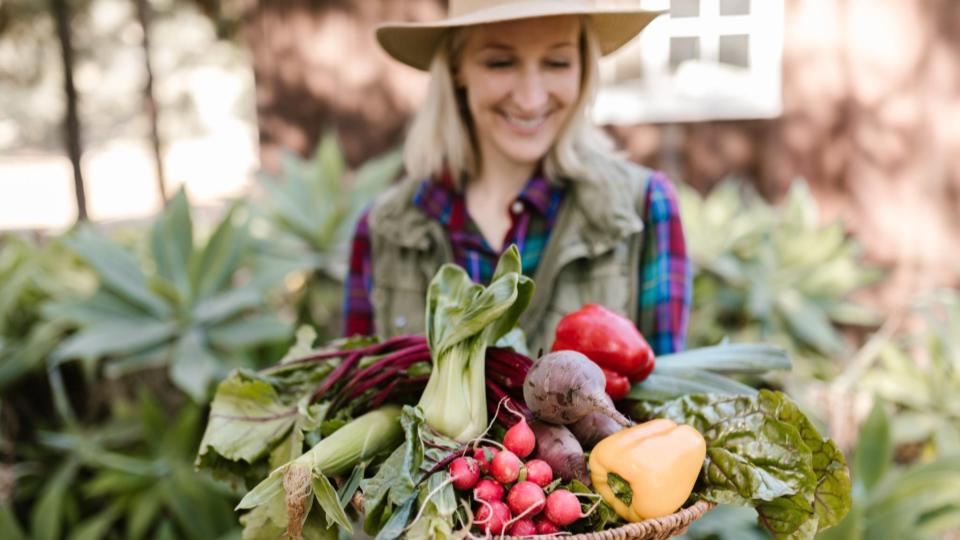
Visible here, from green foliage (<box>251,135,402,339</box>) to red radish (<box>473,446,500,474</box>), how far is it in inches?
83.3

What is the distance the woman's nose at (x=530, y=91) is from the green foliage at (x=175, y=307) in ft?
5.24

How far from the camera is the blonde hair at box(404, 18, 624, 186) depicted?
1.95 m

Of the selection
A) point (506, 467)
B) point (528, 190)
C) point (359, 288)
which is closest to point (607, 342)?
point (506, 467)

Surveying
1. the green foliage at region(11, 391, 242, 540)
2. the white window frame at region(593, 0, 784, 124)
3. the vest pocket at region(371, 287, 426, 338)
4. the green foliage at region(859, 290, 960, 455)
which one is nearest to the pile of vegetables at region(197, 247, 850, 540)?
the vest pocket at region(371, 287, 426, 338)

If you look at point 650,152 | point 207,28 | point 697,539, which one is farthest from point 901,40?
point 207,28

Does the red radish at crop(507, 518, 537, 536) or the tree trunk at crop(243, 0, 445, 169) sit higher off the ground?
the tree trunk at crop(243, 0, 445, 169)

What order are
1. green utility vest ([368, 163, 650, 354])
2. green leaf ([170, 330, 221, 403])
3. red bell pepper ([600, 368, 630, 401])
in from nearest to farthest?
1. red bell pepper ([600, 368, 630, 401])
2. green utility vest ([368, 163, 650, 354])
3. green leaf ([170, 330, 221, 403])

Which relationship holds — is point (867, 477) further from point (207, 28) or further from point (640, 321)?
point (207, 28)

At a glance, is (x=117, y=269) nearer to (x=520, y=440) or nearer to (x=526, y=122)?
(x=526, y=122)

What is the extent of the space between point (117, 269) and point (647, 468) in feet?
8.57

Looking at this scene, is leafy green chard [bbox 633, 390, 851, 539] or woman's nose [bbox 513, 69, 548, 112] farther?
woman's nose [bbox 513, 69, 548, 112]

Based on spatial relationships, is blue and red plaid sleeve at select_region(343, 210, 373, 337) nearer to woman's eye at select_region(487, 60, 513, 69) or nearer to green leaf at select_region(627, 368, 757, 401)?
woman's eye at select_region(487, 60, 513, 69)

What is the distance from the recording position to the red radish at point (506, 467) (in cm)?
113

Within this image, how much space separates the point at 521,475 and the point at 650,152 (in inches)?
162
